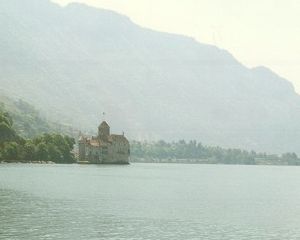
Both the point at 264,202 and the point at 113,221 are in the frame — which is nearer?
the point at 113,221

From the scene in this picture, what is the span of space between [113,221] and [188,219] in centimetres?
1067

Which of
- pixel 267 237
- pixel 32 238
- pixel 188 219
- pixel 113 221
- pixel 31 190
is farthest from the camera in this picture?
pixel 31 190

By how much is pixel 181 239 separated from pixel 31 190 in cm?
5643

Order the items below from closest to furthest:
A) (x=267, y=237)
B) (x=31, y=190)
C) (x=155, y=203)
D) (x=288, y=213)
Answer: (x=267, y=237) → (x=288, y=213) → (x=155, y=203) → (x=31, y=190)

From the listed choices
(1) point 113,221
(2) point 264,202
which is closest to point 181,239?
(1) point 113,221

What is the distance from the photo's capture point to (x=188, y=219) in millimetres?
75812

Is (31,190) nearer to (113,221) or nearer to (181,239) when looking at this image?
(113,221)

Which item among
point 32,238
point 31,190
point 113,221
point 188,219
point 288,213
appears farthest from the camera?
point 31,190

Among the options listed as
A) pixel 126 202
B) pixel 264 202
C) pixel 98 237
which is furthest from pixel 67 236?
pixel 264 202

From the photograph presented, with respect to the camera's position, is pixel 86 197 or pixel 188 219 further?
pixel 86 197

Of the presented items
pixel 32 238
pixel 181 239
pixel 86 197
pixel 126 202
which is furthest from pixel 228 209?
pixel 32 238

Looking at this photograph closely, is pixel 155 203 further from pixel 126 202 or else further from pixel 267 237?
pixel 267 237

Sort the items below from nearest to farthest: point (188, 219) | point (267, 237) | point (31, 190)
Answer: point (267, 237), point (188, 219), point (31, 190)

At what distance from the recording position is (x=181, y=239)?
195ft
